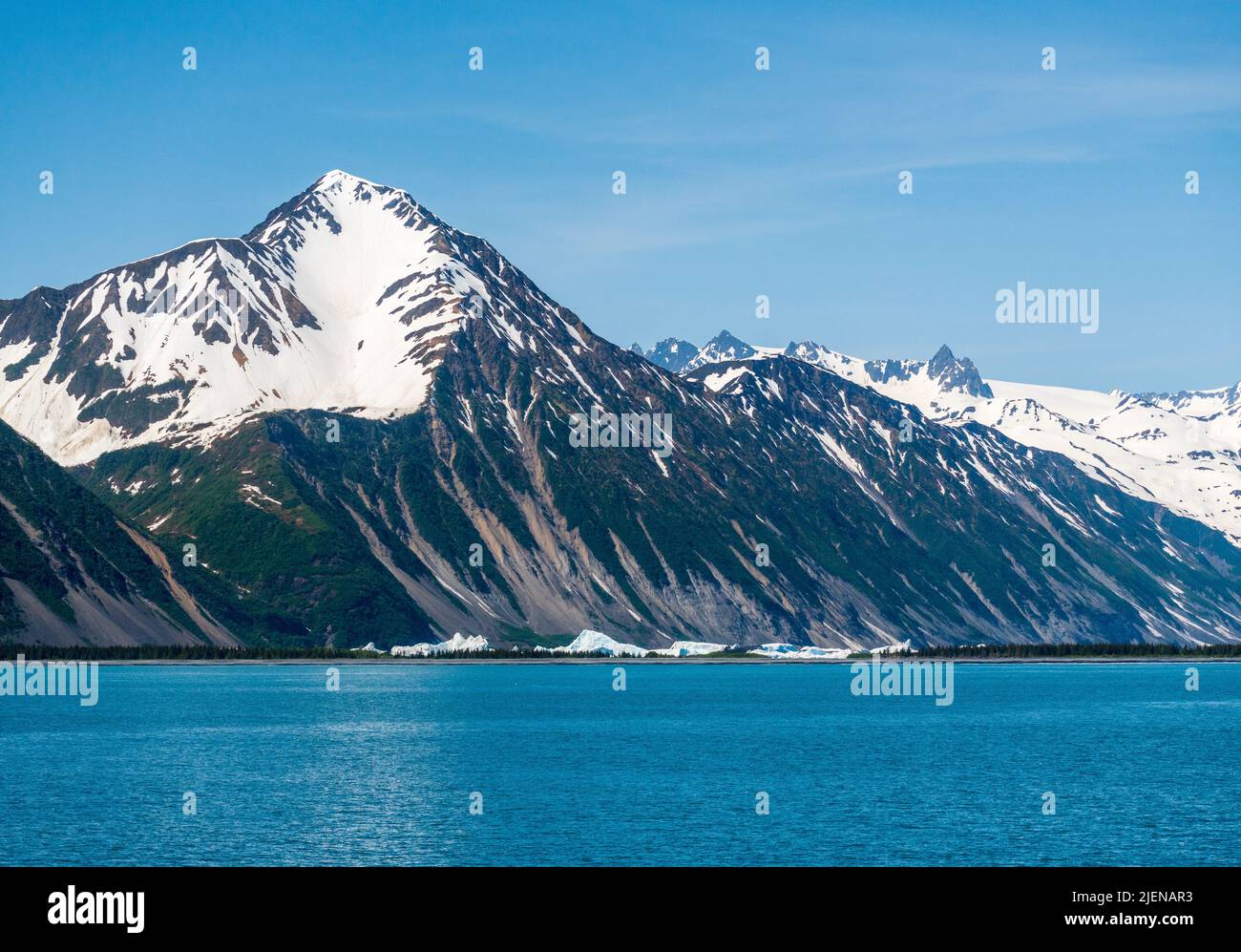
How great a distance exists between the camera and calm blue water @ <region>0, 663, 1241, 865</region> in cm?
8606

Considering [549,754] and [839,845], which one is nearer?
[839,845]

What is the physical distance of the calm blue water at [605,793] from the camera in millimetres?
86062

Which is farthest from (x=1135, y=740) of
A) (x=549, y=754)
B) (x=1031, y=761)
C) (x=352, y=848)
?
(x=352, y=848)

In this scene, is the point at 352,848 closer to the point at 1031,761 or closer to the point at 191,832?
the point at 191,832

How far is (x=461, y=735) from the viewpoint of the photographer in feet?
539

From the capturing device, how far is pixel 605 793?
112000mm
